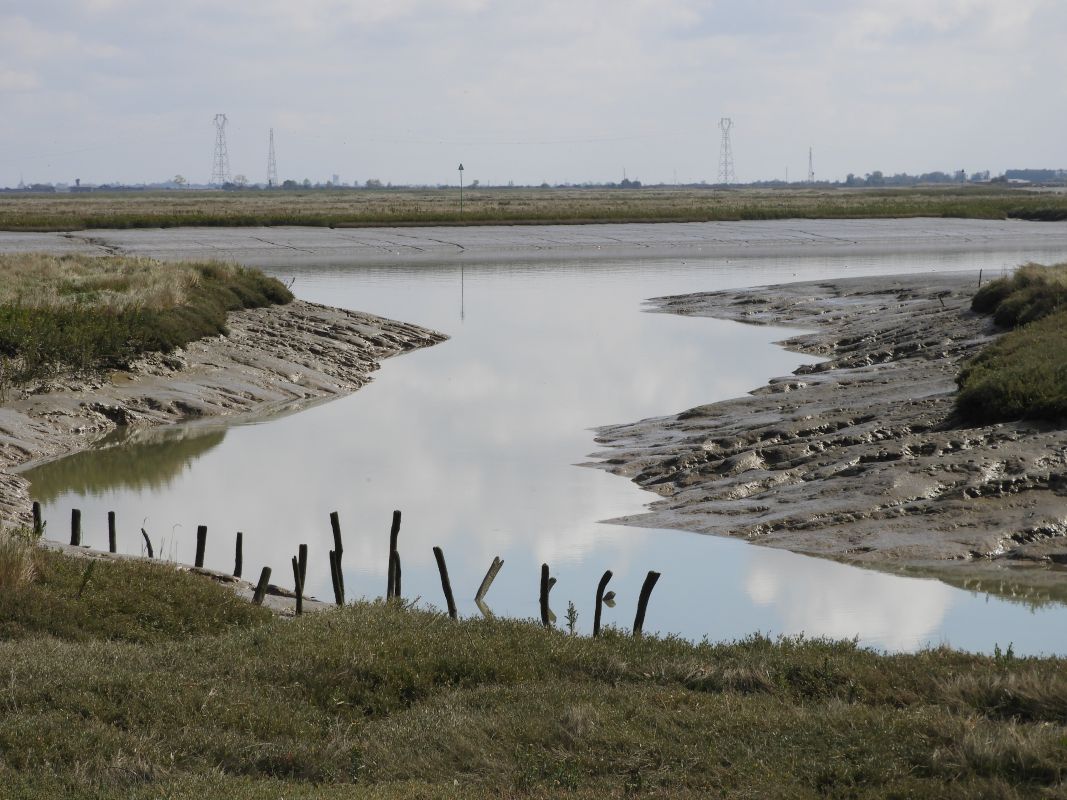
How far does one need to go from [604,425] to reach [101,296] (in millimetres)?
13274

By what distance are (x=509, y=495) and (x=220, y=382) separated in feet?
33.6

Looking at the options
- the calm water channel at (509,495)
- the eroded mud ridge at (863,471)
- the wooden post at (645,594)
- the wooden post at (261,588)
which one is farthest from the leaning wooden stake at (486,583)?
the eroded mud ridge at (863,471)

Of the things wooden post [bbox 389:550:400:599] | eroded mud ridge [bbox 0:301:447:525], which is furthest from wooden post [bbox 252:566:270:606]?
eroded mud ridge [bbox 0:301:447:525]

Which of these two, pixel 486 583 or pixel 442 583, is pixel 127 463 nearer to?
pixel 442 583

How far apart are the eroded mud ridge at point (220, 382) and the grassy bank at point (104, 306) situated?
15.8 inches

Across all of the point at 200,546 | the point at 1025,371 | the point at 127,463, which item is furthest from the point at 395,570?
the point at 1025,371

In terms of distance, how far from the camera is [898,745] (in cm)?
740

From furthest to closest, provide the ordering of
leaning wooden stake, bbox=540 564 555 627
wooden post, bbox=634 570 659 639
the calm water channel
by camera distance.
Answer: the calm water channel < leaning wooden stake, bbox=540 564 555 627 < wooden post, bbox=634 570 659 639

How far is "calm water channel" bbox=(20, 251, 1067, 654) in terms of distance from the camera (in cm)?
1393

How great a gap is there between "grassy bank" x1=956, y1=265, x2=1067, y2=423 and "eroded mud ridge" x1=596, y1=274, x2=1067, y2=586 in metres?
0.44

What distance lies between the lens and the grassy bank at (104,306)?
24391mm

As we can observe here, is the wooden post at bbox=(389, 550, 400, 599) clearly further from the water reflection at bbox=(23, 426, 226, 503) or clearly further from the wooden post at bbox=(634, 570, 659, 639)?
the water reflection at bbox=(23, 426, 226, 503)

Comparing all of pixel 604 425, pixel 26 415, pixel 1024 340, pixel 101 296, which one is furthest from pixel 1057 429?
pixel 101 296

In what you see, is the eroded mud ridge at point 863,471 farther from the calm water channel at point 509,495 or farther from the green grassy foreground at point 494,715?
the green grassy foreground at point 494,715
